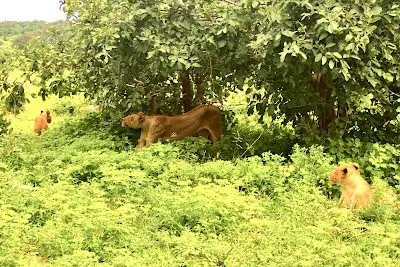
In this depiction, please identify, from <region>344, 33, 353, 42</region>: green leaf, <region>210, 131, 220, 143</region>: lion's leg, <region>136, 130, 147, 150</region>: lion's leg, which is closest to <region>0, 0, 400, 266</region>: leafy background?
<region>344, 33, 353, 42</region>: green leaf

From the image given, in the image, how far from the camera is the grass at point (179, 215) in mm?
4781

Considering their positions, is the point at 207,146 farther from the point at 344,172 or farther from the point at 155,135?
the point at 344,172

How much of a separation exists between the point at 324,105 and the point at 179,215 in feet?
13.4

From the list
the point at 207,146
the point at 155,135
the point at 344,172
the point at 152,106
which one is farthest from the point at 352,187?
the point at 152,106

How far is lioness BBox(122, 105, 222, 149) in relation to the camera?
365 inches

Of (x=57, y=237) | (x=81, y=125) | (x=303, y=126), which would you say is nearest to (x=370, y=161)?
(x=303, y=126)

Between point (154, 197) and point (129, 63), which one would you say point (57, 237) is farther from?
point (129, 63)

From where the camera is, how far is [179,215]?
5711mm

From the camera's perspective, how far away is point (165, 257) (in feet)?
15.6

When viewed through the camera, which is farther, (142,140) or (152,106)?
(152,106)

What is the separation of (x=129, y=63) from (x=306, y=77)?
9.44 ft

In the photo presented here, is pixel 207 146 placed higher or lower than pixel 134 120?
lower

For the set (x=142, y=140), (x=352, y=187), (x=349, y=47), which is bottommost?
(x=352, y=187)

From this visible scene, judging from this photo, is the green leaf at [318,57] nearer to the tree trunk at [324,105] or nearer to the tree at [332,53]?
the tree at [332,53]
